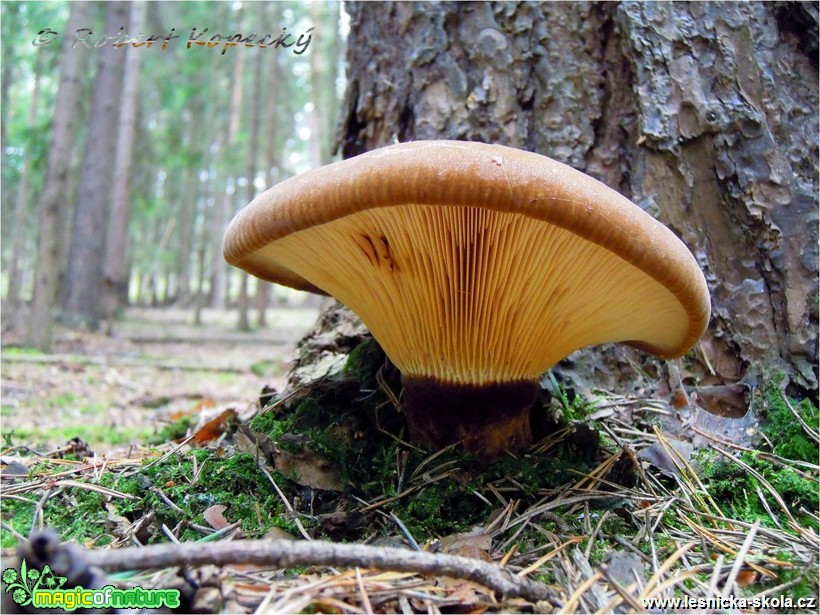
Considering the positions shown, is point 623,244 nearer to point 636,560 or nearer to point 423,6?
point 636,560

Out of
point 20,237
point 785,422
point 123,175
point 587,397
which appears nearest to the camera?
point 785,422

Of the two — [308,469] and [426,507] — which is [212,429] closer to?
[308,469]

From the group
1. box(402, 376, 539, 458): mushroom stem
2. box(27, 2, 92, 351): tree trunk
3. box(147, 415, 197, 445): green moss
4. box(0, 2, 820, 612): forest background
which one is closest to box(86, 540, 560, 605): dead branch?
box(0, 2, 820, 612): forest background

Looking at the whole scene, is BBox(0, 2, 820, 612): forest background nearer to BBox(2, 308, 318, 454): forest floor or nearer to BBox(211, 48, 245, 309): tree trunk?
BBox(2, 308, 318, 454): forest floor

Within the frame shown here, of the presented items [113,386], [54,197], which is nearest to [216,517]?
[113,386]

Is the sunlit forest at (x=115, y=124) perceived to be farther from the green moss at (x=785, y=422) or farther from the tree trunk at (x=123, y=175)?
the green moss at (x=785, y=422)

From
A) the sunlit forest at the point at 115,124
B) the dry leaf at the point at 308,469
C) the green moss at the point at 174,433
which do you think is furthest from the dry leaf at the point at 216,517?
the sunlit forest at the point at 115,124
